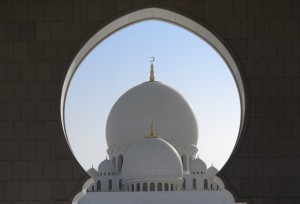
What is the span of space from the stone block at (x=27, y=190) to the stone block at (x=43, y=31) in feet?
5.13

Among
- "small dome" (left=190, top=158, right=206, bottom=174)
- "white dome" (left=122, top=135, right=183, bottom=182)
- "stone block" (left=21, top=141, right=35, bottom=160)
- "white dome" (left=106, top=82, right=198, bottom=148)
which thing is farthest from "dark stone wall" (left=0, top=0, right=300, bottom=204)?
"small dome" (left=190, top=158, right=206, bottom=174)

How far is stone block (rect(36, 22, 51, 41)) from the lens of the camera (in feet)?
26.8

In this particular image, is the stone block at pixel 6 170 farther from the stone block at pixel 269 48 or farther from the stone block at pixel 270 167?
the stone block at pixel 269 48

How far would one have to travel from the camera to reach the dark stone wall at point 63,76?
7.87 m

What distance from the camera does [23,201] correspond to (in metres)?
7.84

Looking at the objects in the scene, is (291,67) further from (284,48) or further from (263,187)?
(263,187)

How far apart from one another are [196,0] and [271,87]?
125 centimetres

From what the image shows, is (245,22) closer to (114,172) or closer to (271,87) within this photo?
(271,87)

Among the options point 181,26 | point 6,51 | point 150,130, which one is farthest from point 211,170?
point 6,51

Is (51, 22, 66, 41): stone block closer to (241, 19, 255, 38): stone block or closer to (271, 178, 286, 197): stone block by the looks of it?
(241, 19, 255, 38): stone block

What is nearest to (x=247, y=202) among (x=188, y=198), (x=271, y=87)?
Answer: (x=271, y=87)

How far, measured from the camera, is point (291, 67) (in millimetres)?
8102

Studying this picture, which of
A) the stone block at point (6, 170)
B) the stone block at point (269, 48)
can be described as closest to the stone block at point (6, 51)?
the stone block at point (6, 170)

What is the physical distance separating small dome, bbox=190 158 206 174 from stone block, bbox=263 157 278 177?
30435 mm
